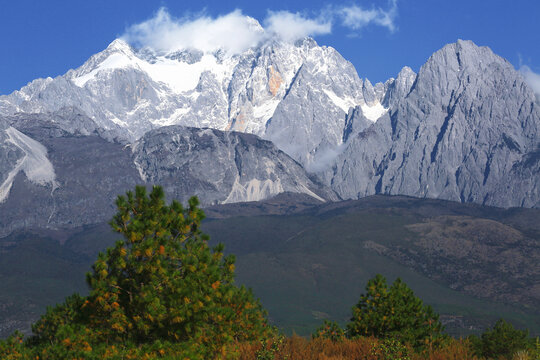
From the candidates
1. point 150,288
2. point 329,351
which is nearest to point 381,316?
point 329,351

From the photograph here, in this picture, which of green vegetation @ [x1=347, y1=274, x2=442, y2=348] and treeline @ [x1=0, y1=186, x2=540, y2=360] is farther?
green vegetation @ [x1=347, y1=274, x2=442, y2=348]

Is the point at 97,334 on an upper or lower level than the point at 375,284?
lower

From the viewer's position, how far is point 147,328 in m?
39.1

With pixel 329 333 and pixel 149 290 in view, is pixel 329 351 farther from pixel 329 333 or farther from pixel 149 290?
pixel 329 333

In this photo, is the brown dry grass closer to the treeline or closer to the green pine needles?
the treeline

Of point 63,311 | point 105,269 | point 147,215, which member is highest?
point 147,215

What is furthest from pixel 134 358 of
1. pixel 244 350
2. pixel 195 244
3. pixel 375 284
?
pixel 375 284

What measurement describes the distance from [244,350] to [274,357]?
9.90ft

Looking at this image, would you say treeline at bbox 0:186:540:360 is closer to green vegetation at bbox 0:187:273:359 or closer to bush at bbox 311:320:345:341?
green vegetation at bbox 0:187:273:359

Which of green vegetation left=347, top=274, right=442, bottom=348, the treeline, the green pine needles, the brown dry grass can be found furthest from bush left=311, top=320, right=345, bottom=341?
green vegetation left=347, top=274, right=442, bottom=348

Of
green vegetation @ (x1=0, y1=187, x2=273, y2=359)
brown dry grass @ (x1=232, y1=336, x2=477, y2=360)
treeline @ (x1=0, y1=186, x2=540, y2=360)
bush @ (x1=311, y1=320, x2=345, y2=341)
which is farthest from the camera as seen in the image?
green vegetation @ (x1=0, y1=187, x2=273, y2=359)

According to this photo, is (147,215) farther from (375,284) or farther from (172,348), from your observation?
(375,284)

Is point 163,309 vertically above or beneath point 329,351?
above

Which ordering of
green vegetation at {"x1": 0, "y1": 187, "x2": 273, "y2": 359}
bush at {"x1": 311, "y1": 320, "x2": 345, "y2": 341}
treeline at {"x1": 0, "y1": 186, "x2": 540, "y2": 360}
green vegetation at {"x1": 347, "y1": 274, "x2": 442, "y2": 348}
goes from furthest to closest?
green vegetation at {"x1": 347, "y1": 274, "x2": 442, "y2": 348} < green vegetation at {"x1": 0, "y1": 187, "x2": 273, "y2": 359} < bush at {"x1": 311, "y1": 320, "x2": 345, "y2": 341} < treeline at {"x1": 0, "y1": 186, "x2": 540, "y2": 360}
